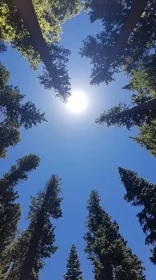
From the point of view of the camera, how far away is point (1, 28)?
567 inches

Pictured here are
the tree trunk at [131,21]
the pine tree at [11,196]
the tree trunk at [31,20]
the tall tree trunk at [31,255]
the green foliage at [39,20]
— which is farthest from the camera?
the pine tree at [11,196]

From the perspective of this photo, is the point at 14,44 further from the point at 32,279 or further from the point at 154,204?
the point at 32,279

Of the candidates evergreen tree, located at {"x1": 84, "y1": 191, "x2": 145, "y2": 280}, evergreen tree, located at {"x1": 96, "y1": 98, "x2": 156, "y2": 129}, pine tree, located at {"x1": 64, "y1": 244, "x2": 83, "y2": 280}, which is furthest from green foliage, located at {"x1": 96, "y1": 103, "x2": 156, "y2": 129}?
pine tree, located at {"x1": 64, "y1": 244, "x2": 83, "y2": 280}

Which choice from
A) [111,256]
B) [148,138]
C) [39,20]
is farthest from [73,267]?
[39,20]

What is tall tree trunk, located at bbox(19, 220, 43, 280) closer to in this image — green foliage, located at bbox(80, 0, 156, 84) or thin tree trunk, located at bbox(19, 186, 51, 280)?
thin tree trunk, located at bbox(19, 186, 51, 280)

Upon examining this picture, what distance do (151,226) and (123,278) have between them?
455 cm

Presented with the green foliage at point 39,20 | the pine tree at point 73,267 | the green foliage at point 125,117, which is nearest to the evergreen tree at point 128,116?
the green foliage at point 125,117

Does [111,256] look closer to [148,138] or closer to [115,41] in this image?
[148,138]

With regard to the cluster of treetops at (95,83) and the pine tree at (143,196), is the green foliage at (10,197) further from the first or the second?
the pine tree at (143,196)

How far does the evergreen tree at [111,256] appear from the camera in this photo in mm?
19344

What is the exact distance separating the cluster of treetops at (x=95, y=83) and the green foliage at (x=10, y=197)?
0.09m

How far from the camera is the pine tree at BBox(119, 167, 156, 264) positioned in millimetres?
18922

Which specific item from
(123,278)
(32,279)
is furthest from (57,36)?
(32,279)

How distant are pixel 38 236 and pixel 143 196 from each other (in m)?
9.81
